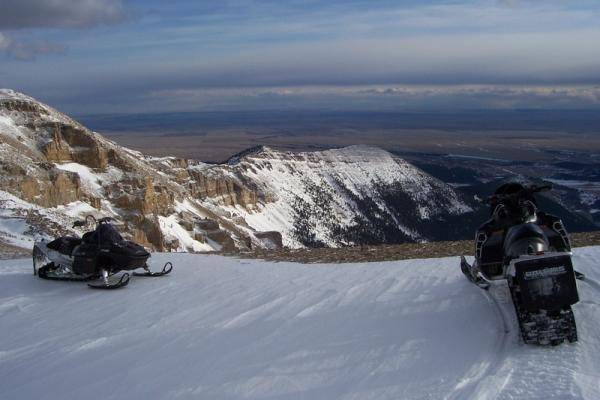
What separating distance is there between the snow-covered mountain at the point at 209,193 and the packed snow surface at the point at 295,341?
17.6m

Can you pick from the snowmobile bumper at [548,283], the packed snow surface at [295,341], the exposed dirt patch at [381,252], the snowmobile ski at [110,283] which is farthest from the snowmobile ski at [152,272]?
the snowmobile bumper at [548,283]

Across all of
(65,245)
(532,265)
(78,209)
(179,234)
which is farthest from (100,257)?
(179,234)

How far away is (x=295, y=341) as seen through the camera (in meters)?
6.32

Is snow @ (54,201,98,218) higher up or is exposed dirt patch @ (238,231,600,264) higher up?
exposed dirt patch @ (238,231,600,264)

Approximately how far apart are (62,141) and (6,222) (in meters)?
36.4

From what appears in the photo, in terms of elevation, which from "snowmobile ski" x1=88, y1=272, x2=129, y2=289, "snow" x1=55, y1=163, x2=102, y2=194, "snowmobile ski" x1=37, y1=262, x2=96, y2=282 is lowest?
"snow" x1=55, y1=163, x2=102, y2=194

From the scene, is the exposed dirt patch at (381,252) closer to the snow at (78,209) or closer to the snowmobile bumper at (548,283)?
the snowmobile bumper at (548,283)

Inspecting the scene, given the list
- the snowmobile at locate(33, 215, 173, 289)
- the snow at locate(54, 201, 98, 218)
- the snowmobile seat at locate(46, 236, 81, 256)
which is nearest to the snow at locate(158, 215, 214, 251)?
the snow at locate(54, 201, 98, 218)

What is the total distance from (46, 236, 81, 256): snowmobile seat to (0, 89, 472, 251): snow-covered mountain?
47.9ft

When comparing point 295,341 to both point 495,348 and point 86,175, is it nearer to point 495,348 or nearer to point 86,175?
point 495,348

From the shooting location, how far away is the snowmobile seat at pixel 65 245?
1039cm

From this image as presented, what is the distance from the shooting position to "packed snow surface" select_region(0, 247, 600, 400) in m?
4.98

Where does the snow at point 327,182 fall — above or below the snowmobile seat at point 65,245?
below

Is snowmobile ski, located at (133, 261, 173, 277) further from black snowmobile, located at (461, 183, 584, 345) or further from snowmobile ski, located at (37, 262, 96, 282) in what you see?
black snowmobile, located at (461, 183, 584, 345)
